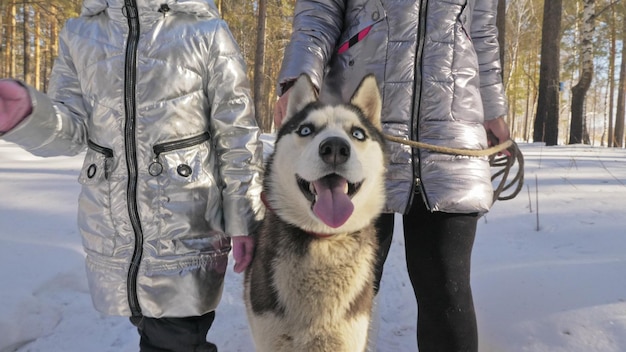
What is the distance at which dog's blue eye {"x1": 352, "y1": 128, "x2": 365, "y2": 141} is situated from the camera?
1675 mm

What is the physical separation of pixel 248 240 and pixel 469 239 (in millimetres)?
912

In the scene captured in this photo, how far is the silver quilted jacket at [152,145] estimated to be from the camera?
1669 mm

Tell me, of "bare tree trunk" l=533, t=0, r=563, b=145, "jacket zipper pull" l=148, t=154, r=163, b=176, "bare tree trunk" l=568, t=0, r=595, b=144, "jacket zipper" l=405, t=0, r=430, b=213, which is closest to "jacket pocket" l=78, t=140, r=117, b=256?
"jacket zipper pull" l=148, t=154, r=163, b=176

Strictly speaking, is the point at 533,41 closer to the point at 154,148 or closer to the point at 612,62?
the point at 612,62

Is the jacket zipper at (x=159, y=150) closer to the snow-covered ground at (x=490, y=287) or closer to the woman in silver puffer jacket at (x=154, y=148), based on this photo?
the woman in silver puffer jacket at (x=154, y=148)

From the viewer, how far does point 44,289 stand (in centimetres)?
294

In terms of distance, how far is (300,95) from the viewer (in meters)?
1.78

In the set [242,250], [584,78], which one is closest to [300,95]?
[242,250]

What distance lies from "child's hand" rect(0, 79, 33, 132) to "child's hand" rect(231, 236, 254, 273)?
879 mm

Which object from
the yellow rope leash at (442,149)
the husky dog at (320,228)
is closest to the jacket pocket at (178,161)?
the husky dog at (320,228)

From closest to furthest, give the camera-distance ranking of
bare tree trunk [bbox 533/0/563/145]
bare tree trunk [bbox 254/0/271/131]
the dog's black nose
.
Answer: the dog's black nose, bare tree trunk [bbox 533/0/563/145], bare tree trunk [bbox 254/0/271/131]

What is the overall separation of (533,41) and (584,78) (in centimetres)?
1206

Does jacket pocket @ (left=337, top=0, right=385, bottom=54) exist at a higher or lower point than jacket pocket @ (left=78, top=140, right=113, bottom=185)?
higher

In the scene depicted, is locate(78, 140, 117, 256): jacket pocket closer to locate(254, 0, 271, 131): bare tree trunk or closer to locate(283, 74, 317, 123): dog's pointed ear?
locate(283, 74, 317, 123): dog's pointed ear
